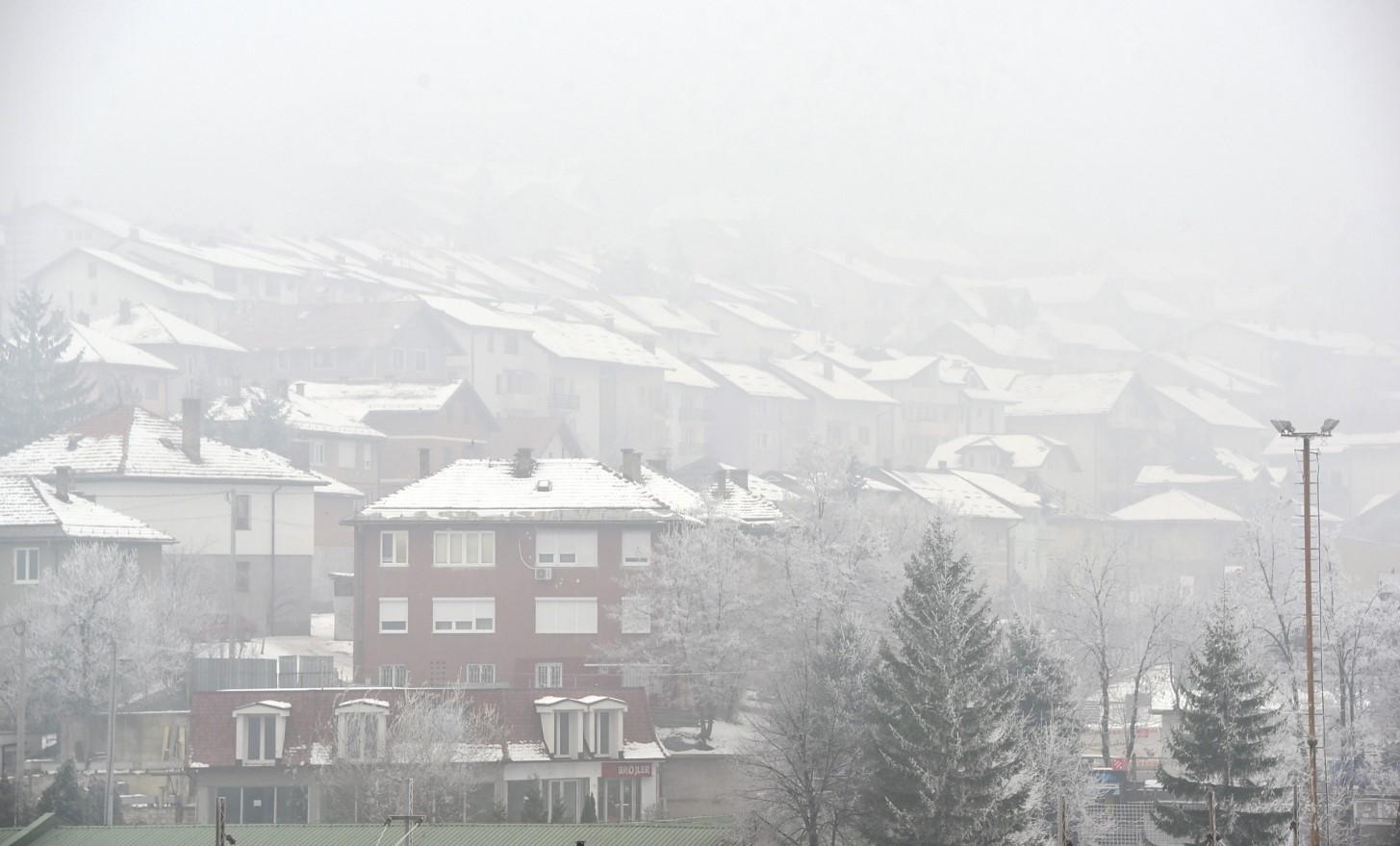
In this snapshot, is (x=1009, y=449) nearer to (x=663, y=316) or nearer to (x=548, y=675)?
(x=663, y=316)

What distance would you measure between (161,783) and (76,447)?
2465cm

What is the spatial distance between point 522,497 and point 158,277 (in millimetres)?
70452

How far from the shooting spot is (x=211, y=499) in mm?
73562

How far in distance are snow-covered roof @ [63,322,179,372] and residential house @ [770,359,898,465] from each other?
43.6 meters

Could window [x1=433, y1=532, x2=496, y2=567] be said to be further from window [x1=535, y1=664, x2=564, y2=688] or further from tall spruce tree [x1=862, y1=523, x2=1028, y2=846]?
tall spruce tree [x1=862, y1=523, x2=1028, y2=846]

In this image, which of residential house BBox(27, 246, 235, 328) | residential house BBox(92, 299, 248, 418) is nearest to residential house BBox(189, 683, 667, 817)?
residential house BBox(92, 299, 248, 418)

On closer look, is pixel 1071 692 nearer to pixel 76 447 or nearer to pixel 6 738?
pixel 6 738

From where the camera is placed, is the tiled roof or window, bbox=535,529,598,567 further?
window, bbox=535,529,598,567

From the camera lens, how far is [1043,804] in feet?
161

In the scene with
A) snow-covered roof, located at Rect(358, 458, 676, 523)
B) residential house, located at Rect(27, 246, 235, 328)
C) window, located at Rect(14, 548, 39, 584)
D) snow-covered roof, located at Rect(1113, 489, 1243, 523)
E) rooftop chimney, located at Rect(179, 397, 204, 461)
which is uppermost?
residential house, located at Rect(27, 246, 235, 328)

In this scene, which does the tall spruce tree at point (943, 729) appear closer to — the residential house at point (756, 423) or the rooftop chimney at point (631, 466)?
the rooftop chimney at point (631, 466)

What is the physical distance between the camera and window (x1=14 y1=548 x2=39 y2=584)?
2527 inches

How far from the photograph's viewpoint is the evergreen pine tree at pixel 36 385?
302ft

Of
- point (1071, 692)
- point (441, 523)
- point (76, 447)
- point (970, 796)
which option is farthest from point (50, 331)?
point (970, 796)
